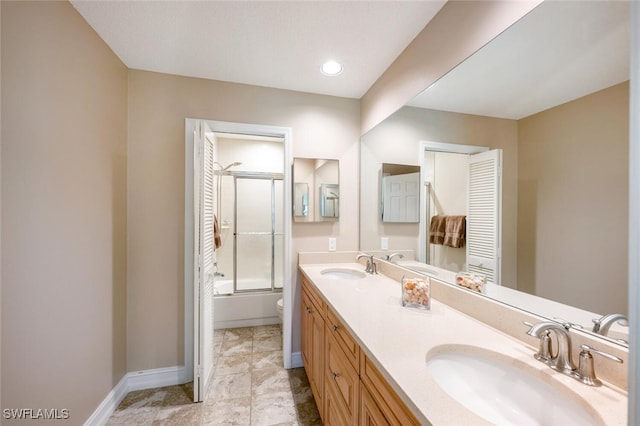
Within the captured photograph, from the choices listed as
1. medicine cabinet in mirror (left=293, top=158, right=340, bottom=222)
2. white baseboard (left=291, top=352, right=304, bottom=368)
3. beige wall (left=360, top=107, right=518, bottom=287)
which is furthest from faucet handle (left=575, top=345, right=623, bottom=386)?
white baseboard (left=291, top=352, right=304, bottom=368)

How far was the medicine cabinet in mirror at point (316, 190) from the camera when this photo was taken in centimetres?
222

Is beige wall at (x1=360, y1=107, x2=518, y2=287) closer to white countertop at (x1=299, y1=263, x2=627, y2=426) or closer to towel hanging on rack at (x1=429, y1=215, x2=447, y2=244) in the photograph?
towel hanging on rack at (x1=429, y1=215, x2=447, y2=244)

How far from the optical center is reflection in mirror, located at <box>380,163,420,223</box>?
69.5 inches

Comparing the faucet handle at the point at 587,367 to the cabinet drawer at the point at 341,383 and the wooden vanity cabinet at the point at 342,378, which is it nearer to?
the wooden vanity cabinet at the point at 342,378

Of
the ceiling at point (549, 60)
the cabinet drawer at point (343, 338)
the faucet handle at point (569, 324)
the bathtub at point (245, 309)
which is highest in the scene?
the ceiling at point (549, 60)

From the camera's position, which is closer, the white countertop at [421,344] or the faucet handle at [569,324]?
the white countertop at [421,344]

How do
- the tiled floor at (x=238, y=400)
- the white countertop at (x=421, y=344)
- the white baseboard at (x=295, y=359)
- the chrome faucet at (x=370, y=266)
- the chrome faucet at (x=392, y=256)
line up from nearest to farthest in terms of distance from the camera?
the white countertop at (x=421, y=344), the tiled floor at (x=238, y=400), the chrome faucet at (x=392, y=256), the chrome faucet at (x=370, y=266), the white baseboard at (x=295, y=359)

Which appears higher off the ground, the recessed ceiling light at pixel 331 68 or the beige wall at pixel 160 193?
the recessed ceiling light at pixel 331 68

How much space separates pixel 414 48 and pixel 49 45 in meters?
1.95

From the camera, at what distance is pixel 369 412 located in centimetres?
90

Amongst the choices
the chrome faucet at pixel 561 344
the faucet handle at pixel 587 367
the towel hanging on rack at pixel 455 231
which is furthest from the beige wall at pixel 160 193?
the faucet handle at pixel 587 367

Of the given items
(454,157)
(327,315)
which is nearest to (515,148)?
(454,157)

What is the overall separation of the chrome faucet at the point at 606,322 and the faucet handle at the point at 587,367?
0.21 ft

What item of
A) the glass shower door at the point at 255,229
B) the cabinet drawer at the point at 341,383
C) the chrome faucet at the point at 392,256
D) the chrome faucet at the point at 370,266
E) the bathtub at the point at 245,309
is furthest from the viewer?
the glass shower door at the point at 255,229
